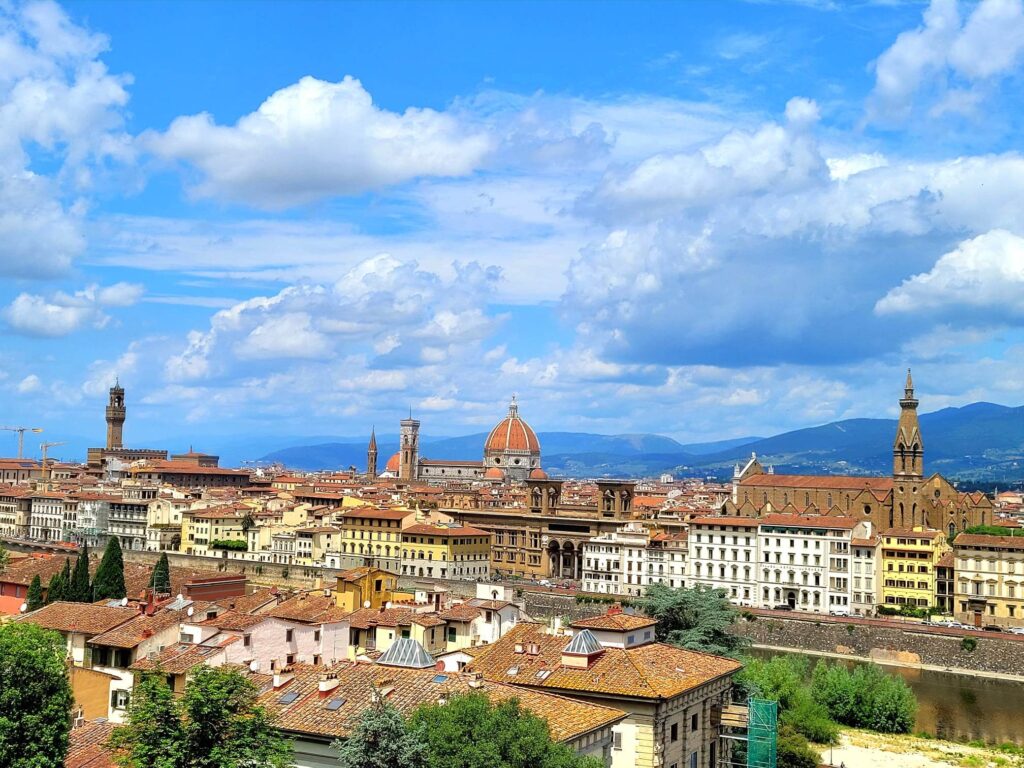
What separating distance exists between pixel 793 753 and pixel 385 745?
23584mm

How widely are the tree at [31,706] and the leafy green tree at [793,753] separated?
2479 cm

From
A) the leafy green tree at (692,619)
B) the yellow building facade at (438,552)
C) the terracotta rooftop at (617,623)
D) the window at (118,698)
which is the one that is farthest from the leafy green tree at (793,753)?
the yellow building facade at (438,552)

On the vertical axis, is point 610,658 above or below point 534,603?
above

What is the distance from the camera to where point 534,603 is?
92.9m

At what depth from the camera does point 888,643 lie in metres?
75.7

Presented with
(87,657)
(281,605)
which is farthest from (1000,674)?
(87,657)

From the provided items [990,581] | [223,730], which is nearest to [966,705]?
[990,581]

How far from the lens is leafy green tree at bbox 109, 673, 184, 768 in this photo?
2112 centimetres

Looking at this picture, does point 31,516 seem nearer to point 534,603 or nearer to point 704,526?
point 534,603

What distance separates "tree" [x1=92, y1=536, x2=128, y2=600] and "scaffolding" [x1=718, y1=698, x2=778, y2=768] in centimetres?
3866

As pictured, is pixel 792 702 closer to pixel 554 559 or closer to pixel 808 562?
pixel 808 562

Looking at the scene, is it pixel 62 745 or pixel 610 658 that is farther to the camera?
pixel 610 658

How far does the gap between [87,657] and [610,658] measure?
17.7m

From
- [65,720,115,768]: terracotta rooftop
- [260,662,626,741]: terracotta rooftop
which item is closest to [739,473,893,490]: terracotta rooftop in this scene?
[260,662,626,741]: terracotta rooftop
